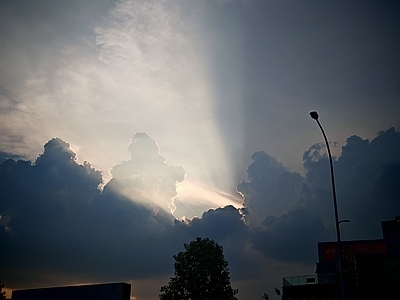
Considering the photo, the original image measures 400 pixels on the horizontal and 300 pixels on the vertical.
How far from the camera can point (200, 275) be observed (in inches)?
2512

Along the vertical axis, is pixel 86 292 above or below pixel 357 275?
below

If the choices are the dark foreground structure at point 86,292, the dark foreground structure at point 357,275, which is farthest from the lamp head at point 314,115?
the dark foreground structure at point 86,292

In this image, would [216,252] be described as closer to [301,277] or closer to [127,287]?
[301,277]

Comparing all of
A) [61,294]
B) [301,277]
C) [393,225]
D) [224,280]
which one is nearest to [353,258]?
[301,277]

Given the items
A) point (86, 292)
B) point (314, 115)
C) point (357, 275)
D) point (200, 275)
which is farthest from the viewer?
point (200, 275)

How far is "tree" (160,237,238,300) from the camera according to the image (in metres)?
62.2

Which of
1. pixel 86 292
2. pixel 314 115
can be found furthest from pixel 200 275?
pixel 314 115

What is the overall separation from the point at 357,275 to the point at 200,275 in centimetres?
2502

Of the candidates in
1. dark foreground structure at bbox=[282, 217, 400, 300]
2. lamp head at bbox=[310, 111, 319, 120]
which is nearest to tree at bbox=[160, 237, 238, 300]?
dark foreground structure at bbox=[282, 217, 400, 300]

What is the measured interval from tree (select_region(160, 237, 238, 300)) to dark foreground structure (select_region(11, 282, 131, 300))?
42.4 ft

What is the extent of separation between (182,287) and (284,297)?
1623cm

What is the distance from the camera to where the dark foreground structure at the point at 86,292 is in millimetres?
50812

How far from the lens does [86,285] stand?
173 feet

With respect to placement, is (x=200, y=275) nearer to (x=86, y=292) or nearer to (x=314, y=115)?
(x=86, y=292)
